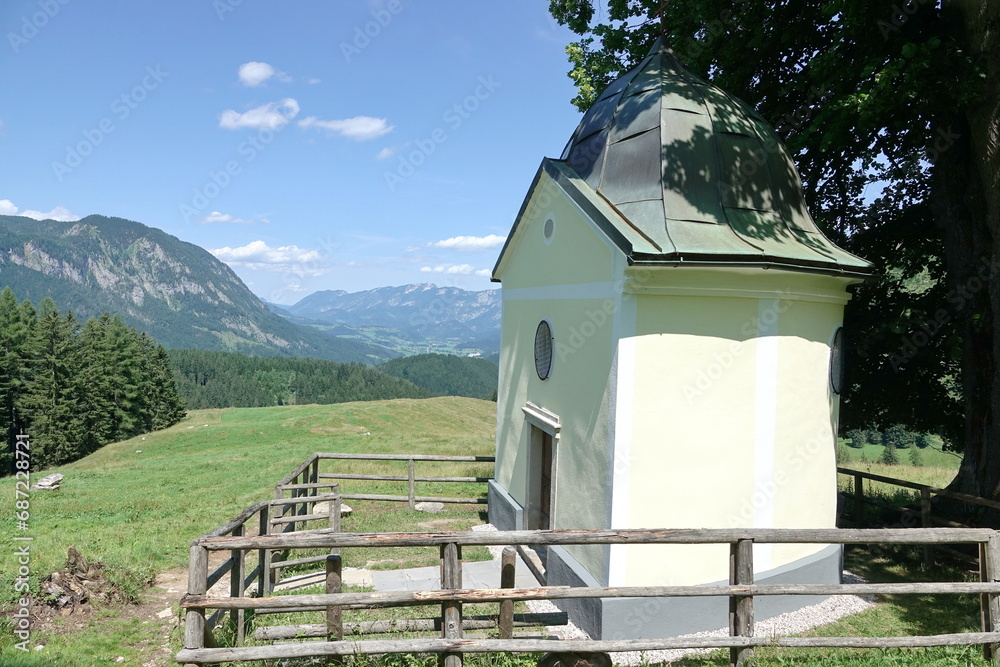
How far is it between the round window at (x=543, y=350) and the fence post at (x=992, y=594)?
237 inches

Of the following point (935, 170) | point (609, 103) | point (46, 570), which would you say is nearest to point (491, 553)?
point (46, 570)

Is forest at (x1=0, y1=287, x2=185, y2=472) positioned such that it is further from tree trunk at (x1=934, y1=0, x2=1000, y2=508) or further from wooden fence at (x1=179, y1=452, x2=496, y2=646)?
tree trunk at (x1=934, y1=0, x2=1000, y2=508)

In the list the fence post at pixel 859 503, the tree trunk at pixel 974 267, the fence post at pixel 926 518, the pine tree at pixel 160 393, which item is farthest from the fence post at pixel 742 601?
the pine tree at pixel 160 393

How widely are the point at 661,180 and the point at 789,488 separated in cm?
476

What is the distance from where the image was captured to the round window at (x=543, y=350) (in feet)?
33.2

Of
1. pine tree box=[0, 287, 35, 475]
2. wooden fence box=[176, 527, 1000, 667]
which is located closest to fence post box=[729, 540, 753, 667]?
wooden fence box=[176, 527, 1000, 667]

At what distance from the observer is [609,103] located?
33.3 ft

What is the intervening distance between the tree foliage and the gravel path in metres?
3.67

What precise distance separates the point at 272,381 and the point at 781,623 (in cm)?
12918

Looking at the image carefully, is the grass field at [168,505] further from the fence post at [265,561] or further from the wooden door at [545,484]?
the fence post at [265,561]

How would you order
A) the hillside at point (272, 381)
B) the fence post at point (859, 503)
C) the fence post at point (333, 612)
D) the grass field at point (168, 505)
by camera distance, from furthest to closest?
the hillside at point (272, 381) < the fence post at point (859, 503) < the grass field at point (168, 505) < the fence post at point (333, 612)

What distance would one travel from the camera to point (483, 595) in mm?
5004

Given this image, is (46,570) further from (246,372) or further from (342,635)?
(246,372)

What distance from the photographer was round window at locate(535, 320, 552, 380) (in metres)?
10.1
